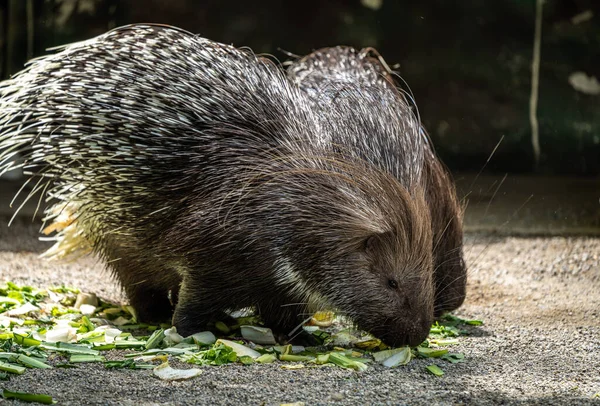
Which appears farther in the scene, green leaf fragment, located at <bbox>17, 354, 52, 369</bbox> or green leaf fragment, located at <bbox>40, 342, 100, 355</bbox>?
green leaf fragment, located at <bbox>40, 342, 100, 355</bbox>

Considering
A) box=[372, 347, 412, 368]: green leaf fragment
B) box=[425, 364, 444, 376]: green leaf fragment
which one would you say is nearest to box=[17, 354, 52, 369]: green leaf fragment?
box=[372, 347, 412, 368]: green leaf fragment

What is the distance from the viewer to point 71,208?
4.25 meters

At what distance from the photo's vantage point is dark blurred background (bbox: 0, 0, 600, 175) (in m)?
6.82

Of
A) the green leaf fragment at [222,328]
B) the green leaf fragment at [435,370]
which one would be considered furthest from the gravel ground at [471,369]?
the green leaf fragment at [222,328]

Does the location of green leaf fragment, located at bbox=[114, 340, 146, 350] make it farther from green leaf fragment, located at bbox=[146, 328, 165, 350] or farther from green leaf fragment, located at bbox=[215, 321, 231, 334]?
green leaf fragment, located at bbox=[215, 321, 231, 334]

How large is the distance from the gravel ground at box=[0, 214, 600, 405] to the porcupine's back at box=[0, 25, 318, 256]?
32.6 inches

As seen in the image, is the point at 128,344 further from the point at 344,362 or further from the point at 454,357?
the point at 454,357

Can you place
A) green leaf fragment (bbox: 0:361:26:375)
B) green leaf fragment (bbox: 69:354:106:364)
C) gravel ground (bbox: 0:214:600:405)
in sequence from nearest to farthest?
gravel ground (bbox: 0:214:600:405) → green leaf fragment (bbox: 0:361:26:375) → green leaf fragment (bbox: 69:354:106:364)

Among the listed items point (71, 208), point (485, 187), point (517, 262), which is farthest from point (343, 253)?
point (485, 187)

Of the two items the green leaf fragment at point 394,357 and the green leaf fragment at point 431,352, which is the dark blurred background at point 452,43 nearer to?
the green leaf fragment at point 431,352

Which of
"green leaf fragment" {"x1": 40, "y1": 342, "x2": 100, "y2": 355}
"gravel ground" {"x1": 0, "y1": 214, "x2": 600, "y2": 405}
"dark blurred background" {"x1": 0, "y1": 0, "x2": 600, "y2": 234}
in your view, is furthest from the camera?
"dark blurred background" {"x1": 0, "y1": 0, "x2": 600, "y2": 234}

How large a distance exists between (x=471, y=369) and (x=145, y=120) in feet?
5.40

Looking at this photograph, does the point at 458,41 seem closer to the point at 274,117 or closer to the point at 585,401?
the point at 274,117

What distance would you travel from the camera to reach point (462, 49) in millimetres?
6934
